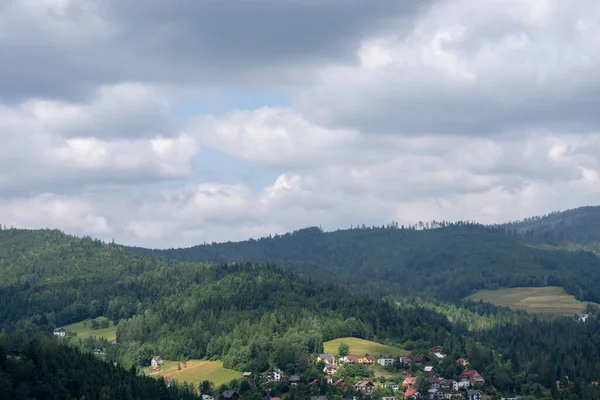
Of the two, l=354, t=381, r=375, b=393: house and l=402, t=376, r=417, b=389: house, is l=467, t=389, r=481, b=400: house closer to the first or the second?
l=402, t=376, r=417, b=389: house

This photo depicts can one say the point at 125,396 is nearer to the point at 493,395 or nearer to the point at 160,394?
the point at 160,394

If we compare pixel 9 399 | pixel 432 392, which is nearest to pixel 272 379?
pixel 432 392

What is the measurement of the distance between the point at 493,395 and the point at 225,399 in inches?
2215

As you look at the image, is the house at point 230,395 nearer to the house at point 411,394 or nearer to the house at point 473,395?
the house at point 411,394

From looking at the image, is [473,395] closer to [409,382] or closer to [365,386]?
[409,382]

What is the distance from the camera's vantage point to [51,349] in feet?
529

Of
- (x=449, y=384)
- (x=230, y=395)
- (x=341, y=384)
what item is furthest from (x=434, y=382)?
(x=230, y=395)

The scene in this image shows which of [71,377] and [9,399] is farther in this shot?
[71,377]

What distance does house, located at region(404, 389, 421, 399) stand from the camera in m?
186

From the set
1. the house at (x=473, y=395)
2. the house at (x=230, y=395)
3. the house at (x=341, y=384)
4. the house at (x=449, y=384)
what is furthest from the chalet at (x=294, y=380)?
the house at (x=473, y=395)

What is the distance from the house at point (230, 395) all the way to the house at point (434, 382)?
41.0 metres

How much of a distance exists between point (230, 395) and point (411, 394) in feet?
122

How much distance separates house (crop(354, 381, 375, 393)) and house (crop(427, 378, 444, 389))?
12.9 m

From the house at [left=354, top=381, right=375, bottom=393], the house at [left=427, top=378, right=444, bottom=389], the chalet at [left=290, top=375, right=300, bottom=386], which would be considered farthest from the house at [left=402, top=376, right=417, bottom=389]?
the chalet at [left=290, top=375, right=300, bottom=386]
